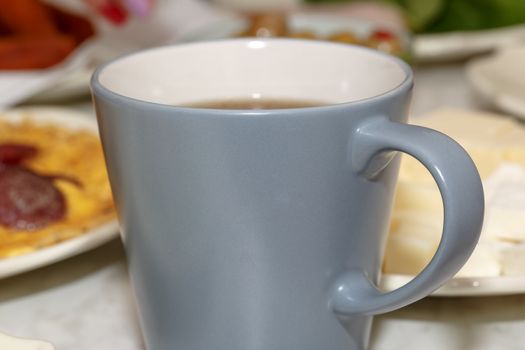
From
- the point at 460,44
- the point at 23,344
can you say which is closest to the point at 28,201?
the point at 23,344

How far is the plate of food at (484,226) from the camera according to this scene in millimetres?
491

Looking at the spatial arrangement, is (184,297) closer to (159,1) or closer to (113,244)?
(113,244)

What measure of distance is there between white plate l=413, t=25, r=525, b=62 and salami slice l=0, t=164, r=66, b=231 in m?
Result: 0.61

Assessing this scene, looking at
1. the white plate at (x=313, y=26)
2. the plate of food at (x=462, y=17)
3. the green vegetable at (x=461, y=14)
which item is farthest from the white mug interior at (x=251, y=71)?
the green vegetable at (x=461, y=14)

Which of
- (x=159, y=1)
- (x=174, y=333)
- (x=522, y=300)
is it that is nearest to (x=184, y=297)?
(x=174, y=333)

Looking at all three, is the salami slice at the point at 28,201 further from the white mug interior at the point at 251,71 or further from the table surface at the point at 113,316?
the white mug interior at the point at 251,71

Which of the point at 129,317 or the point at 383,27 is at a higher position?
the point at 129,317

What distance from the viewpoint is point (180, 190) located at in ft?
1.29

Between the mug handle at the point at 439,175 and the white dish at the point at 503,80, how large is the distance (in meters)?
0.52

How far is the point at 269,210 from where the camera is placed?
39cm

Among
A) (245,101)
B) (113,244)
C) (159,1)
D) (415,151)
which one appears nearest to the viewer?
(415,151)

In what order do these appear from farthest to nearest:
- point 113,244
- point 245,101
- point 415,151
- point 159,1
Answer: point 159,1, point 113,244, point 245,101, point 415,151

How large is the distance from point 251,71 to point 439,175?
0.60ft

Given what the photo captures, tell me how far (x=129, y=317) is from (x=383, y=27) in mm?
690
